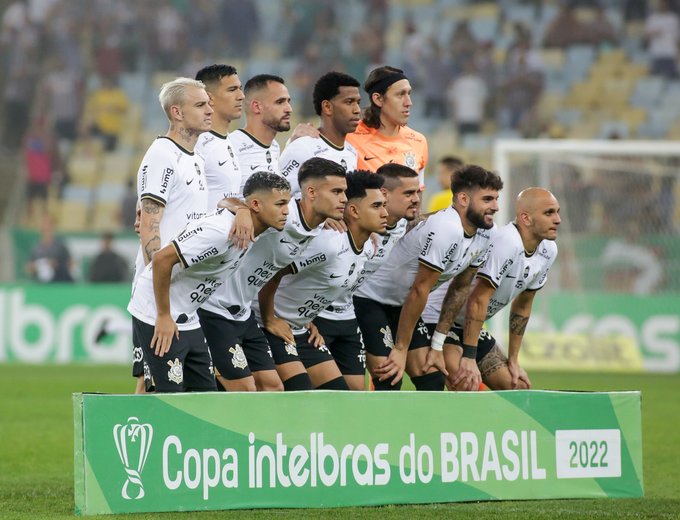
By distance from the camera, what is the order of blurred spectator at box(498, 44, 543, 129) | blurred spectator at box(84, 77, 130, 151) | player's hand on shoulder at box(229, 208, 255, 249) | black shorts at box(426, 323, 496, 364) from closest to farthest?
1. player's hand on shoulder at box(229, 208, 255, 249)
2. black shorts at box(426, 323, 496, 364)
3. blurred spectator at box(498, 44, 543, 129)
4. blurred spectator at box(84, 77, 130, 151)

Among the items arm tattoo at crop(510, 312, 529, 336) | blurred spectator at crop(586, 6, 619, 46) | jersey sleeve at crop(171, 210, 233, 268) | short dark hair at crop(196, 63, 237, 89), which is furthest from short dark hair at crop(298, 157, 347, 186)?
blurred spectator at crop(586, 6, 619, 46)

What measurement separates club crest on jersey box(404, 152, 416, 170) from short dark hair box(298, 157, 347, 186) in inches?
47.5

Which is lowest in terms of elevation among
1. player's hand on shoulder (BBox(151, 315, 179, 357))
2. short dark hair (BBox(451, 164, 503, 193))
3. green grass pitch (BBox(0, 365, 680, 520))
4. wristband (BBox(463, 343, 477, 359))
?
green grass pitch (BBox(0, 365, 680, 520))

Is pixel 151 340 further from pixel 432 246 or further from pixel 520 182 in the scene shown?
pixel 520 182

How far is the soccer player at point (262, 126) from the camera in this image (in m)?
8.10

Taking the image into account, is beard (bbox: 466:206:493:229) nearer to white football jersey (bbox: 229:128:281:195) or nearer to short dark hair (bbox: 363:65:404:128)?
short dark hair (bbox: 363:65:404:128)

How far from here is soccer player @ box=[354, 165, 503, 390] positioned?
8.09 metres

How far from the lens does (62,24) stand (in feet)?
83.2

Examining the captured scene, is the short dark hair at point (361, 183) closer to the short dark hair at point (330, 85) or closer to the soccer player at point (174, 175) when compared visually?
the short dark hair at point (330, 85)

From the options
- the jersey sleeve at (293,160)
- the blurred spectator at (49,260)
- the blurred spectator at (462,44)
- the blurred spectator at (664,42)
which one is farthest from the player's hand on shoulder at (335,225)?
the blurred spectator at (664,42)

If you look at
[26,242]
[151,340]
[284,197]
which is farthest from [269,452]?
[26,242]

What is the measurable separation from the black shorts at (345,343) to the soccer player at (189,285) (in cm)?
119

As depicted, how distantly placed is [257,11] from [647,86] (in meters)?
7.82

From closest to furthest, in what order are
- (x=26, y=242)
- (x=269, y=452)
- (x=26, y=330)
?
(x=269, y=452)
(x=26, y=330)
(x=26, y=242)
